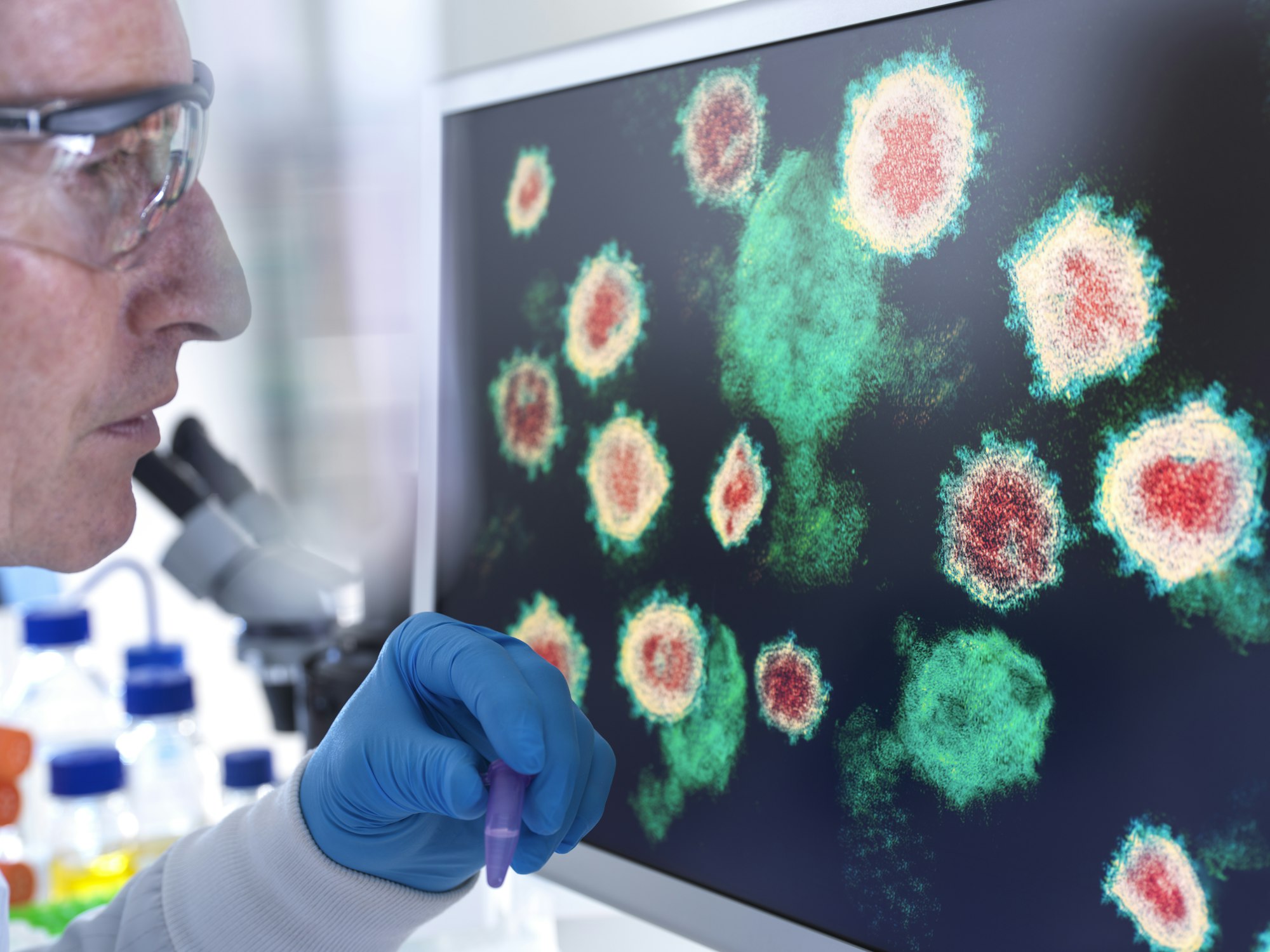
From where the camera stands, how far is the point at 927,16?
1.82 ft

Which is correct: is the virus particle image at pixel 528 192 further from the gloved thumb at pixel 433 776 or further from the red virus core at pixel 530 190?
the gloved thumb at pixel 433 776

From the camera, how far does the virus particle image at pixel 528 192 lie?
78 cm

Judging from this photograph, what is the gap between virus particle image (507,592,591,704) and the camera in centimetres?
76

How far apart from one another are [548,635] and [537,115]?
1.34 ft

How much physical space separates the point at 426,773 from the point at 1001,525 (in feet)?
1.18

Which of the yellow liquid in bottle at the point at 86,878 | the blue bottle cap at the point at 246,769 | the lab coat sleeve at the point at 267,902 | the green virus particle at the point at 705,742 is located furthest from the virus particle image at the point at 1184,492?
the yellow liquid in bottle at the point at 86,878

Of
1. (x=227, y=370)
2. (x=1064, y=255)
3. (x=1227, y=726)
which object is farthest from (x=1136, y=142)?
(x=227, y=370)

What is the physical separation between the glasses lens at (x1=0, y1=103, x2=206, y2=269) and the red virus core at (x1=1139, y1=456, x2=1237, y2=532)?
0.56 m

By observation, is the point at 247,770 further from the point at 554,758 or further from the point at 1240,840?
the point at 1240,840

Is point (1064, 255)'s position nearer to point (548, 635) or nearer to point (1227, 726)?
point (1227, 726)

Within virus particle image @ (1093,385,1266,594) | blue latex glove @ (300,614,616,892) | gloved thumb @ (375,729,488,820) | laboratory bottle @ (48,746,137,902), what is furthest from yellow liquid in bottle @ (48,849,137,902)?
virus particle image @ (1093,385,1266,594)

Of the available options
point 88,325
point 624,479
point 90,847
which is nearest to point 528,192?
point 624,479

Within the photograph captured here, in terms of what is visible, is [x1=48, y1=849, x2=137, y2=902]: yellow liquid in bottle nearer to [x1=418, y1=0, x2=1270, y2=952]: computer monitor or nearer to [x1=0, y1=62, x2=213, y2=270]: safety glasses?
[x1=418, y1=0, x2=1270, y2=952]: computer monitor

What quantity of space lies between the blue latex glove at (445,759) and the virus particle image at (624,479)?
0.37ft
